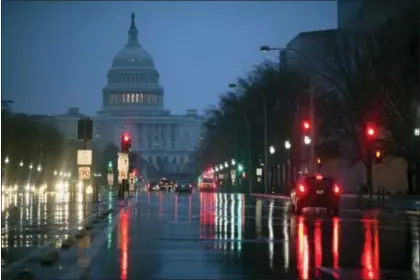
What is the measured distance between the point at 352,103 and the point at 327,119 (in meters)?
9.32

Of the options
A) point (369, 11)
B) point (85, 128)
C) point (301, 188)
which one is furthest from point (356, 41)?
point (85, 128)

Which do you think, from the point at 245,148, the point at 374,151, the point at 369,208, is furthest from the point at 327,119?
the point at 245,148

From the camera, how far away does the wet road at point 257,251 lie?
1638 centimetres

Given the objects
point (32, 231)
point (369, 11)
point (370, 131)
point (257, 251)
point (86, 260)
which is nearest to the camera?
point (86, 260)

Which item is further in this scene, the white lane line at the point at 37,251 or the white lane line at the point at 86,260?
the white lane line at the point at 37,251

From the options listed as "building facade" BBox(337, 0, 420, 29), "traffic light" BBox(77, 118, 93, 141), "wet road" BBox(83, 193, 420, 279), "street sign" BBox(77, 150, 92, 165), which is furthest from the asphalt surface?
"building facade" BBox(337, 0, 420, 29)

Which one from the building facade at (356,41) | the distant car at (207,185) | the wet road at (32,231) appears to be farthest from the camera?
the distant car at (207,185)

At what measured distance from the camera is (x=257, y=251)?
20812 millimetres

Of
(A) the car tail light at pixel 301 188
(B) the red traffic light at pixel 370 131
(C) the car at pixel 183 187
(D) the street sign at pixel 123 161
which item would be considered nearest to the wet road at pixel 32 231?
(A) the car tail light at pixel 301 188

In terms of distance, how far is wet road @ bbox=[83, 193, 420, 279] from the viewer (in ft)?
53.7

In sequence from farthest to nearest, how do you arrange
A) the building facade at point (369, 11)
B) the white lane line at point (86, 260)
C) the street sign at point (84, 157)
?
the building facade at point (369, 11), the street sign at point (84, 157), the white lane line at point (86, 260)

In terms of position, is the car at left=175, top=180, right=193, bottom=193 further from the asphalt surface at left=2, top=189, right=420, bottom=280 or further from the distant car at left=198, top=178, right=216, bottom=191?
the asphalt surface at left=2, top=189, right=420, bottom=280

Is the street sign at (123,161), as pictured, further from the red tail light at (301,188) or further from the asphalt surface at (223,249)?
the asphalt surface at (223,249)

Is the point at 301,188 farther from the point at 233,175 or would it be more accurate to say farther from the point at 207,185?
the point at 207,185
